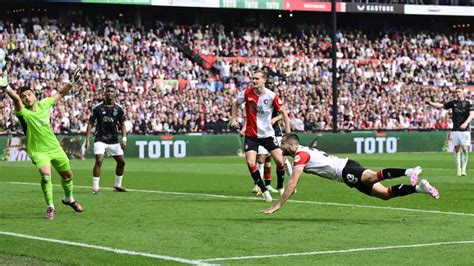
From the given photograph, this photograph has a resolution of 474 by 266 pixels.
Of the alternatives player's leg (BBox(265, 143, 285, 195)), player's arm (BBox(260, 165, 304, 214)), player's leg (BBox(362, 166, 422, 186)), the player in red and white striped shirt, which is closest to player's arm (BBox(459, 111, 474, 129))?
player's leg (BBox(265, 143, 285, 195))

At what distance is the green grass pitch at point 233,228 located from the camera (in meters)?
11.0

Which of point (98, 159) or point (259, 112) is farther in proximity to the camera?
point (98, 159)

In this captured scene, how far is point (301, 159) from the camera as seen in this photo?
47.9ft

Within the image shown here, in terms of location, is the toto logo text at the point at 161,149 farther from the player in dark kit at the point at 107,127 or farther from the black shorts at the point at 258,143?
the black shorts at the point at 258,143

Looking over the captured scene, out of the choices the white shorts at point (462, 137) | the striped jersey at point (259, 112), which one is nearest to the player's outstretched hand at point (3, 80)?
the striped jersey at point (259, 112)

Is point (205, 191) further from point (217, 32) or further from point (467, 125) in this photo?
point (217, 32)

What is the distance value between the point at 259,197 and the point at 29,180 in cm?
879

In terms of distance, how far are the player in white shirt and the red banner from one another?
45782mm

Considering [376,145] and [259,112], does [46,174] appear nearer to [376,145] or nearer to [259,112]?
[259,112]

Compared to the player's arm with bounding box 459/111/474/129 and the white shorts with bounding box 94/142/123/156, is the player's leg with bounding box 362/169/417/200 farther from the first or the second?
the player's arm with bounding box 459/111/474/129

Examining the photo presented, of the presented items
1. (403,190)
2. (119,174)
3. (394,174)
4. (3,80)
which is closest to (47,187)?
(3,80)

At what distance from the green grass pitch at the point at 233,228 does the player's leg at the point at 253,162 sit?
32 centimetres

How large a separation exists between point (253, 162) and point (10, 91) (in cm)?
528

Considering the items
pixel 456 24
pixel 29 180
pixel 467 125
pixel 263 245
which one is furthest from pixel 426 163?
pixel 456 24
